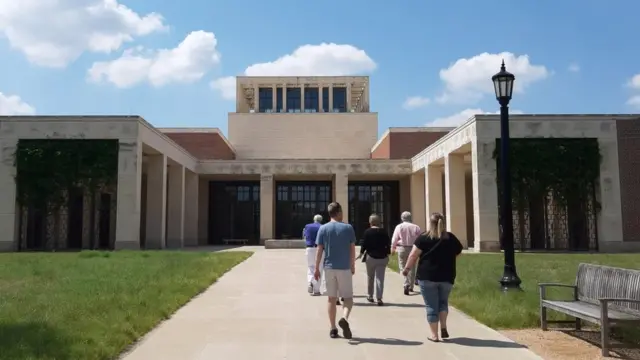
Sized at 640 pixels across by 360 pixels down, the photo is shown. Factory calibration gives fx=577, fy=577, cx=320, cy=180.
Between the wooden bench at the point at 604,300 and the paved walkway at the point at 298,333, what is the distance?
0.86 meters

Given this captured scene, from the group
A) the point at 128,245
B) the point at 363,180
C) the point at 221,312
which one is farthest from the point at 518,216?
the point at 221,312

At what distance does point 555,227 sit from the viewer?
30.5 metres

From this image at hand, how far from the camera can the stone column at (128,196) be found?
2803 centimetres

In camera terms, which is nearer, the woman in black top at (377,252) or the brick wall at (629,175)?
the woman in black top at (377,252)

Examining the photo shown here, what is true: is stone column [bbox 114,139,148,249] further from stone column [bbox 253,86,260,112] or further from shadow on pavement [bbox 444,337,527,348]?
stone column [bbox 253,86,260,112]

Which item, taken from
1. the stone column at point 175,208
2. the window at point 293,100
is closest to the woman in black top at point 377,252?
the stone column at point 175,208

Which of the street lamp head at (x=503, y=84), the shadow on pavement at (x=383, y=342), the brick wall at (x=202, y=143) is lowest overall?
the shadow on pavement at (x=383, y=342)

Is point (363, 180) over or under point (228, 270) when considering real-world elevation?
over

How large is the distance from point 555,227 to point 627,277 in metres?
24.6

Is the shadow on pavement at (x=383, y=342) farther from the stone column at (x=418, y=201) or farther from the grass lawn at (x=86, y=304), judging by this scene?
the stone column at (x=418, y=201)

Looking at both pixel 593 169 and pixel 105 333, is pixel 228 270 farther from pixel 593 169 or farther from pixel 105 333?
pixel 593 169

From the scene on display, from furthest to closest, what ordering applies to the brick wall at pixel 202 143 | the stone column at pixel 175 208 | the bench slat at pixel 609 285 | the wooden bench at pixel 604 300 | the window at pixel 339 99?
the window at pixel 339 99, the brick wall at pixel 202 143, the stone column at pixel 175 208, the bench slat at pixel 609 285, the wooden bench at pixel 604 300

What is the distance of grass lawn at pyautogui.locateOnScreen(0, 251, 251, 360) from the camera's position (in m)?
6.83

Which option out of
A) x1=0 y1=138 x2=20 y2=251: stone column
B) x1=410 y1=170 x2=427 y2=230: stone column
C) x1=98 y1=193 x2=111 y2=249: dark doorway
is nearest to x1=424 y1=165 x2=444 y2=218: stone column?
x1=410 y1=170 x2=427 y2=230: stone column
